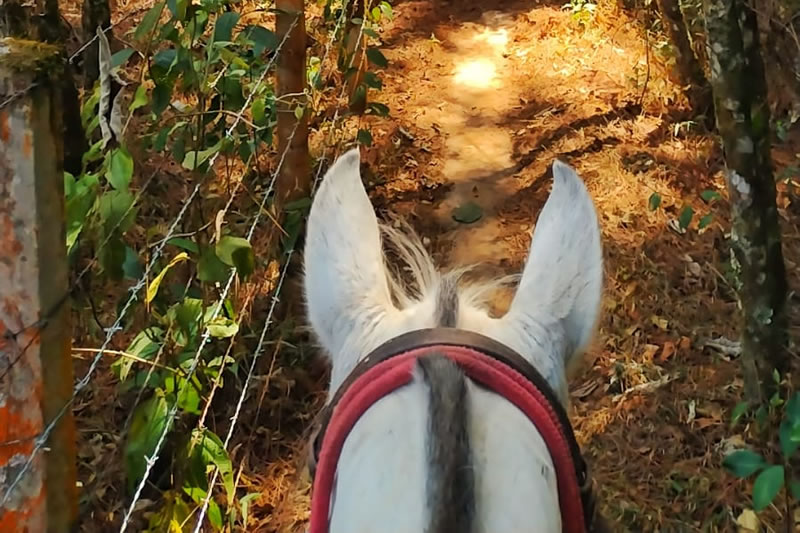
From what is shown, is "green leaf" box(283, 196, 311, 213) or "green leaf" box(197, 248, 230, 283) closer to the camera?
"green leaf" box(197, 248, 230, 283)

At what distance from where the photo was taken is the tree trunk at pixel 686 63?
16.8 ft

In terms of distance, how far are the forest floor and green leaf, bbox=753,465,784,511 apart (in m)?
0.45

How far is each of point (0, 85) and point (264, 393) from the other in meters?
2.02

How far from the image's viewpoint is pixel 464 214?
4.42 metres

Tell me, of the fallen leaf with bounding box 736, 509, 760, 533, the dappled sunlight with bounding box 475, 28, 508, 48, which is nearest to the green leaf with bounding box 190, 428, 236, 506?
the fallen leaf with bounding box 736, 509, 760, 533

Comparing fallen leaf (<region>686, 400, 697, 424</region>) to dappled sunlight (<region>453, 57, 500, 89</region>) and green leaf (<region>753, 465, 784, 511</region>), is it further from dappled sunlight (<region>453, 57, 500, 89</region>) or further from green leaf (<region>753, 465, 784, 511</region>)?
dappled sunlight (<region>453, 57, 500, 89</region>)

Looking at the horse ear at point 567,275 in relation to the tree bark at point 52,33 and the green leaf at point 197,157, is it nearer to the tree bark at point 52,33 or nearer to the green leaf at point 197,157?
the tree bark at point 52,33

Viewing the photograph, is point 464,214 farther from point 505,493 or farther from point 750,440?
point 505,493

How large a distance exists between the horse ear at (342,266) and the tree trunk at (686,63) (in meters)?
3.98

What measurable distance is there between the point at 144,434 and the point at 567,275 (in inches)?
36.2

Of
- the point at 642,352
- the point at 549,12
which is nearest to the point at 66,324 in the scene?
the point at 642,352

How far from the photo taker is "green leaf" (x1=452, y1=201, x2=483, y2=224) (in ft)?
14.5

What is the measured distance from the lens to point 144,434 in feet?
6.22

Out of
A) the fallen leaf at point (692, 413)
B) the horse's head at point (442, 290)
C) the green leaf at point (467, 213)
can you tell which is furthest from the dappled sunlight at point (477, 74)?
the horse's head at point (442, 290)
